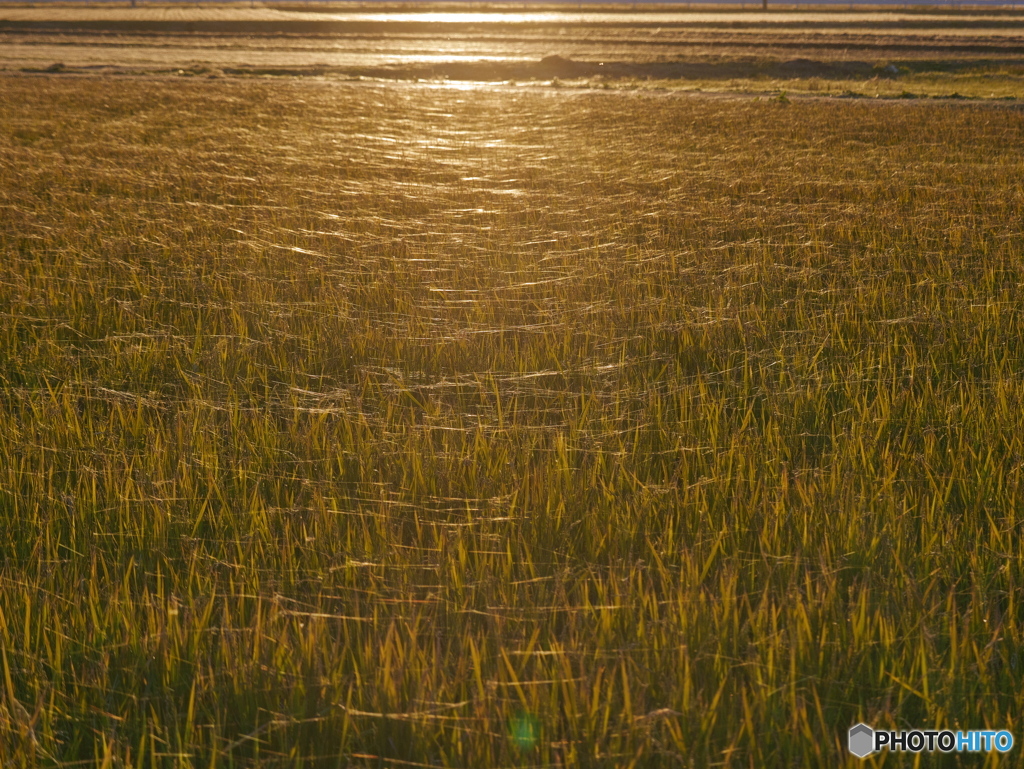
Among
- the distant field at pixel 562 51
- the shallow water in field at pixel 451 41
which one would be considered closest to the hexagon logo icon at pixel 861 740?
the distant field at pixel 562 51

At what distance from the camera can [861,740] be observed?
1618 millimetres

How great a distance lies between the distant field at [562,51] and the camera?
27.4 m

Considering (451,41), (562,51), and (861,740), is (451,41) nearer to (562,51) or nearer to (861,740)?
(562,51)

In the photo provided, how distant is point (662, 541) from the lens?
7.55 feet

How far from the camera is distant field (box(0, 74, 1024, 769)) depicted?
1705 mm

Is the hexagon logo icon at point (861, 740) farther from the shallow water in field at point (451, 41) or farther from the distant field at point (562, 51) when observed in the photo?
the shallow water in field at point (451, 41)

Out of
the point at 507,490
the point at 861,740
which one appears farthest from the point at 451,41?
the point at 861,740

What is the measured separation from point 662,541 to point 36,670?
152cm

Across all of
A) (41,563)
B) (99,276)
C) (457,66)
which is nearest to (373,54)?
(457,66)

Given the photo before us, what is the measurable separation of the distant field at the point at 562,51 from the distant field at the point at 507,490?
19193 mm

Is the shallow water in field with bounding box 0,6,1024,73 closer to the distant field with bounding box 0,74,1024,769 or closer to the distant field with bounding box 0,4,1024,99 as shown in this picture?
Answer: the distant field with bounding box 0,4,1024,99

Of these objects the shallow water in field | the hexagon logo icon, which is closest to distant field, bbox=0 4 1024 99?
the shallow water in field

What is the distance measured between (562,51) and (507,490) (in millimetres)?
40037

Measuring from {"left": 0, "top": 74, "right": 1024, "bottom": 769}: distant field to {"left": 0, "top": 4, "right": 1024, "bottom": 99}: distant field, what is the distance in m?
19.2
